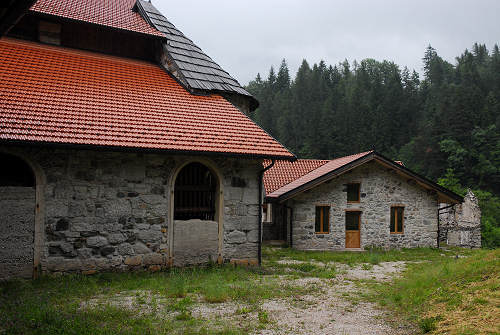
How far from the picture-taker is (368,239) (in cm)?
1720

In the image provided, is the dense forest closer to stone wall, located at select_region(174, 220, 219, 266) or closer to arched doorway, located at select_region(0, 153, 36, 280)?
stone wall, located at select_region(174, 220, 219, 266)

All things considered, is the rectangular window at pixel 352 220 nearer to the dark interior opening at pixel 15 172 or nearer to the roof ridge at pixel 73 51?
the roof ridge at pixel 73 51

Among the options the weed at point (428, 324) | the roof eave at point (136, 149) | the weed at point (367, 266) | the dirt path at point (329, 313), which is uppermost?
the roof eave at point (136, 149)

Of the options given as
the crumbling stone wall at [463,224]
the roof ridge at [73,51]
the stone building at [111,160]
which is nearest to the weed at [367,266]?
the stone building at [111,160]

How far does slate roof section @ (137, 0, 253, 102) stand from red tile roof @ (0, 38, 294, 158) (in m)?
0.46

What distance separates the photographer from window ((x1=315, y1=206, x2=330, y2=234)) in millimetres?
17031

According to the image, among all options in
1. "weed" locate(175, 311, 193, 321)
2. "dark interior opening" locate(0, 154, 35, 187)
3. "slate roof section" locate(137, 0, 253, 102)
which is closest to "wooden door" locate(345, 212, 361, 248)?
"slate roof section" locate(137, 0, 253, 102)

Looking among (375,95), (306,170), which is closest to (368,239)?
(306,170)

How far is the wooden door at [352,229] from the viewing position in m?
17.2

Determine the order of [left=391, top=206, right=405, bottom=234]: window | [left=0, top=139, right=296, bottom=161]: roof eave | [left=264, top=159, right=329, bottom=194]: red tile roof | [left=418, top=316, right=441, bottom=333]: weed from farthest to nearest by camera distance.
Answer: [left=264, top=159, right=329, bottom=194]: red tile roof
[left=391, top=206, right=405, bottom=234]: window
[left=0, top=139, right=296, bottom=161]: roof eave
[left=418, top=316, right=441, bottom=333]: weed

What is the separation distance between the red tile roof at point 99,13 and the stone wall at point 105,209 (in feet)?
17.6

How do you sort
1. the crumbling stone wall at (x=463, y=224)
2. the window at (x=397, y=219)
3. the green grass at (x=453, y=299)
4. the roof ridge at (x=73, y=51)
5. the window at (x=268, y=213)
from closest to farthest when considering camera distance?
the green grass at (x=453, y=299) → the roof ridge at (x=73, y=51) → the window at (x=397, y=219) → the window at (x=268, y=213) → the crumbling stone wall at (x=463, y=224)

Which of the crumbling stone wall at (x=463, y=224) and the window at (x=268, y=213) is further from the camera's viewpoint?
the crumbling stone wall at (x=463, y=224)

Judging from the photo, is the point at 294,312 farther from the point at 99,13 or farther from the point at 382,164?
the point at 382,164
